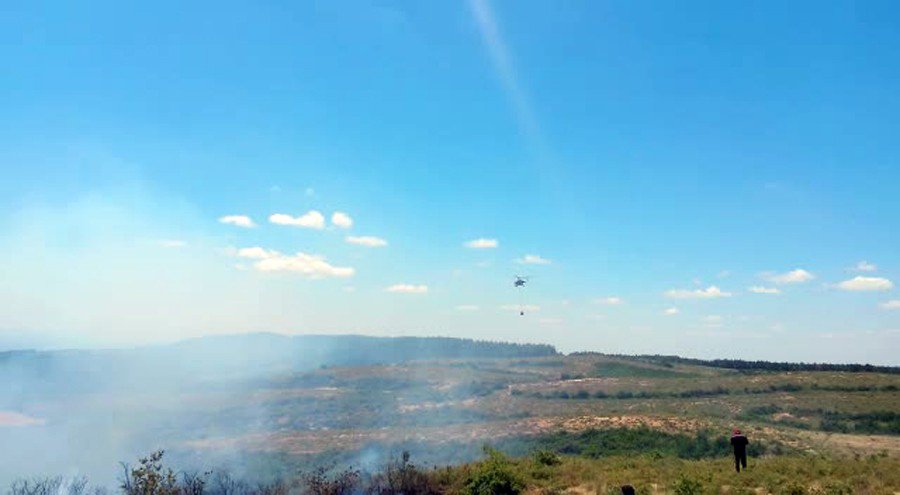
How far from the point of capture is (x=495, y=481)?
24891 millimetres

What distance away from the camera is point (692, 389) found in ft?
227

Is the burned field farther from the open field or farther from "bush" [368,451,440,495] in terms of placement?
"bush" [368,451,440,495]

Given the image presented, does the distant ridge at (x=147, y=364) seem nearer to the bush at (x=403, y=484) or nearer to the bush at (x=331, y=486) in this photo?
the bush at (x=331, y=486)

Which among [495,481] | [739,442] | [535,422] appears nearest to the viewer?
[739,442]

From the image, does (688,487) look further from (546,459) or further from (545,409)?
(545,409)

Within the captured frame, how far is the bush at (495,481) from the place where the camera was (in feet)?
81.0

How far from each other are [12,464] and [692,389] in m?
71.6

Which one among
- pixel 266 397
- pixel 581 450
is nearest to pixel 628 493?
pixel 581 450

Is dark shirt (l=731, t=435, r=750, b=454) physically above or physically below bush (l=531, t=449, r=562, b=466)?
above

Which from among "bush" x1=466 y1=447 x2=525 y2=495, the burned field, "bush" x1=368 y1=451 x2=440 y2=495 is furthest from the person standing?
the burned field

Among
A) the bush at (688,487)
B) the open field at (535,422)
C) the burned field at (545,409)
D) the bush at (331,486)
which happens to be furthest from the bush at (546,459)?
the burned field at (545,409)

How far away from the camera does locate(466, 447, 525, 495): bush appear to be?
24703mm

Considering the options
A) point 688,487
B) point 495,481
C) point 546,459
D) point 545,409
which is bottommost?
point 545,409

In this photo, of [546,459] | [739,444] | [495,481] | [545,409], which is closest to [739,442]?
[739,444]
